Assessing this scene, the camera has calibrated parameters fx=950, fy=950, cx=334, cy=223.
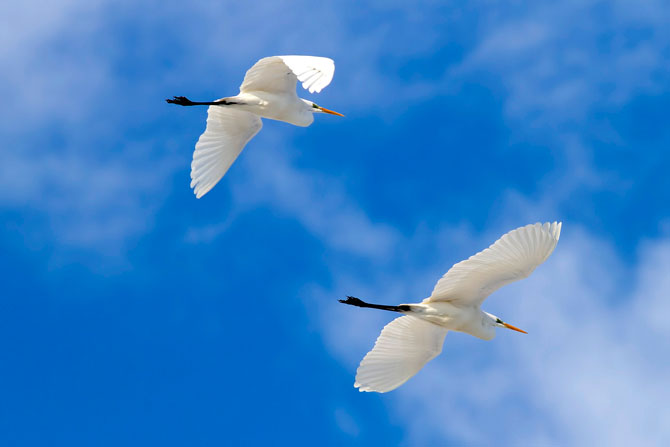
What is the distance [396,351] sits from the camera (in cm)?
1360

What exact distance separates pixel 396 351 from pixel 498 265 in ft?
8.02

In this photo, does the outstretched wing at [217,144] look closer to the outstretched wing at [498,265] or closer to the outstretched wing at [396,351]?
the outstretched wing at [396,351]

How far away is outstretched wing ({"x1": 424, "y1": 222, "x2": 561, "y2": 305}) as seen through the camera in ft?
37.5

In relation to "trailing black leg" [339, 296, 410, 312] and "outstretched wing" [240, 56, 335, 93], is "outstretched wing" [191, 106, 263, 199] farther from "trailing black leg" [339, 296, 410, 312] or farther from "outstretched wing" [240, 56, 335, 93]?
"trailing black leg" [339, 296, 410, 312]

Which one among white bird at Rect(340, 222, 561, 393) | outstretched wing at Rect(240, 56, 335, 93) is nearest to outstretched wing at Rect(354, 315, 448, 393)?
white bird at Rect(340, 222, 561, 393)

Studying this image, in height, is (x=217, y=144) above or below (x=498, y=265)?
above

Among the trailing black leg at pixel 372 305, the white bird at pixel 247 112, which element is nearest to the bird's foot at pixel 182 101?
the white bird at pixel 247 112

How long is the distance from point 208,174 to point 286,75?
8.30 ft

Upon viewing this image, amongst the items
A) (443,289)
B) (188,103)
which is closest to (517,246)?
(443,289)

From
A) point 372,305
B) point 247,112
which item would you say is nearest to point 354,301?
point 372,305

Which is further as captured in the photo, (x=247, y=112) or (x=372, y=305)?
(x=247, y=112)

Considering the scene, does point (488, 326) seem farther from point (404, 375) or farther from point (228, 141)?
point (228, 141)

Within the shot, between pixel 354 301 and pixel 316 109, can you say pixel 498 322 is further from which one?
pixel 316 109

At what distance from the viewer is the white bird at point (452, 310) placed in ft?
37.9
